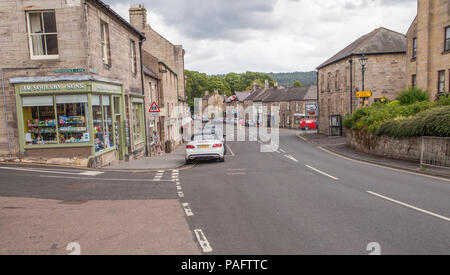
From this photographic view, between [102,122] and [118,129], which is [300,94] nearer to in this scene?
[118,129]

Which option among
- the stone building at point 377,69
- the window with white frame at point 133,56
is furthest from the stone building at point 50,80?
the stone building at point 377,69

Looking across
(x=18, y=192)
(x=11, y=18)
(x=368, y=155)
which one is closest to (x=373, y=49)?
(x=368, y=155)

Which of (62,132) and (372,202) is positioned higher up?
(62,132)

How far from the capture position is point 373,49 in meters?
33.9

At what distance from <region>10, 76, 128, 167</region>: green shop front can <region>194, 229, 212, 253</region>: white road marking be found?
9.32 metres

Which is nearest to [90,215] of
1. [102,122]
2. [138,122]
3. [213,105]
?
[102,122]

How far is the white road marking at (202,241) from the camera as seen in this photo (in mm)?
5336

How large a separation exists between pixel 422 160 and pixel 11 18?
1758 centimetres

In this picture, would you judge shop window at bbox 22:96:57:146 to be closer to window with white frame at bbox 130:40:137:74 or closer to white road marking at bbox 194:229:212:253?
window with white frame at bbox 130:40:137:74

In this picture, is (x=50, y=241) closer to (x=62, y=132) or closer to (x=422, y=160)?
(x=62, y=132)

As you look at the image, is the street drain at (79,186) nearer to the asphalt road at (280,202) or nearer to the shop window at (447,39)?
the asphalt road at (280,202)

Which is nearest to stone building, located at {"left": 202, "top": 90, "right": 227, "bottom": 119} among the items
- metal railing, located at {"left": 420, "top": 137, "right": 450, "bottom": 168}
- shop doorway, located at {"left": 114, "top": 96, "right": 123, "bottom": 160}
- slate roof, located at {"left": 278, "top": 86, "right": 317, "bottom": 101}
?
slate roof, located at {"left": 278, "top": 86, "right": 317, "bottom": 101}

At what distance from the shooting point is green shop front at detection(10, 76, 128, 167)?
13.5m

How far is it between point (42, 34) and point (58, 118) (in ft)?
11.0
